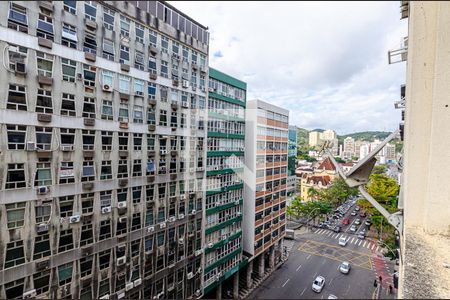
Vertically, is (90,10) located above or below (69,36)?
above

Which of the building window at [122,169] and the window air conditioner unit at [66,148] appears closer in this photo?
the window air conditioner unit at [66,148]

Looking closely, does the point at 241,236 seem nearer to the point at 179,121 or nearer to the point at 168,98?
the point at 179,121

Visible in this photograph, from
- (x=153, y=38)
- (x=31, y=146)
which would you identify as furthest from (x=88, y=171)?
(x=153, y=38)

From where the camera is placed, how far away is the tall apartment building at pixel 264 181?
43.4 feet

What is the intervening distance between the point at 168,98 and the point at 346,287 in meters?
14.2

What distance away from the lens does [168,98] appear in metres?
8.66

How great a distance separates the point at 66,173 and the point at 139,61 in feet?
13.7

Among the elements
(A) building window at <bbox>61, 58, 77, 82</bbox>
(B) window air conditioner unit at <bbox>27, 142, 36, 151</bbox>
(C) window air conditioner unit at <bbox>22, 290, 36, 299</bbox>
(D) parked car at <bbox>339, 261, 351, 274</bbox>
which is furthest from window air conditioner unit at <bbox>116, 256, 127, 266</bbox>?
(D) parked car at <bbox>339, 261, 351, 274</bbox>

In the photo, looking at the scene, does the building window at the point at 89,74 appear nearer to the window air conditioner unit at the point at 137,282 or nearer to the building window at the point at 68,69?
the building window at the point at 68,69

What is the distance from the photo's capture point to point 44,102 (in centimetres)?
571

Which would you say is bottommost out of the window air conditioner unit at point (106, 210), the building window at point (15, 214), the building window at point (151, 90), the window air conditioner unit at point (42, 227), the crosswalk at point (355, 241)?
the crosswalk at point (355, 241)

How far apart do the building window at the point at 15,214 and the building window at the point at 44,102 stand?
232cm

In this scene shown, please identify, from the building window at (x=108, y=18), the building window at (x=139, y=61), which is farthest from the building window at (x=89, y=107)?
the building window at (x=108, y=18)

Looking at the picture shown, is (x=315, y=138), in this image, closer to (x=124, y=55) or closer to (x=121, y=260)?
(x=124, y=55)
